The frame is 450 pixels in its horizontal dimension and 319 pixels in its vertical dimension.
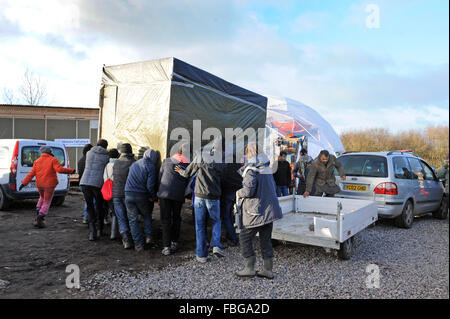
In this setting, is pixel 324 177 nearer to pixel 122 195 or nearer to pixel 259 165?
pixel 259 165

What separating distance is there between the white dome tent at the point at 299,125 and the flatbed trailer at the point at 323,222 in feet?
44.8

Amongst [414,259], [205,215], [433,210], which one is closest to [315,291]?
[205,215]

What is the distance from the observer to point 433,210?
8.49 m

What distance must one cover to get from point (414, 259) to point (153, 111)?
5108mm

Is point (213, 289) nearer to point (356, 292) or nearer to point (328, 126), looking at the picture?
point (356, 292)

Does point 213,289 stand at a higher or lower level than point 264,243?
lower

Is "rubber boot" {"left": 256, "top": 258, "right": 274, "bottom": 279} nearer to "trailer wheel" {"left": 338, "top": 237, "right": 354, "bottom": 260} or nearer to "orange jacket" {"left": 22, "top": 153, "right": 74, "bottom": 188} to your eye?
"trailer wheel" {"left": 338, "top": 237, "right": 354, "bottom": 260}

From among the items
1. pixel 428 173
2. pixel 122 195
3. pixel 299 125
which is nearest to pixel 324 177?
pixel 428 173

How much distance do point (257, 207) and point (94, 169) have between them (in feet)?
11.4

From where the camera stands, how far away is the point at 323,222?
4.56 m

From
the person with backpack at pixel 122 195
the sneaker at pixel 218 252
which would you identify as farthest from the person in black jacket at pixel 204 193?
the person with backpack at pixel 122 195

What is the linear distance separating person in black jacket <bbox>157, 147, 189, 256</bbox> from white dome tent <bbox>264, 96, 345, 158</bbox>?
48.8ft

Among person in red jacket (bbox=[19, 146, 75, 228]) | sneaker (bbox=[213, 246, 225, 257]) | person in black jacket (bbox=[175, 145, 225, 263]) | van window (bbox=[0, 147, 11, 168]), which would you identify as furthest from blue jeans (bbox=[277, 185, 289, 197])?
van window (bbox=[0, 147, 11, 168])

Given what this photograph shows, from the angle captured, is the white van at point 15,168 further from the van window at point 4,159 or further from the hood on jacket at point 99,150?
the hood on jacket at point 99,150
